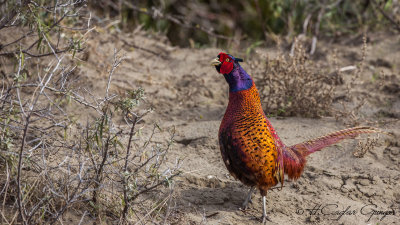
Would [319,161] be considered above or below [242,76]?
below

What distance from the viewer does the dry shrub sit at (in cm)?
496

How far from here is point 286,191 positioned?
13.2ft

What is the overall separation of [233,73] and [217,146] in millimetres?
962

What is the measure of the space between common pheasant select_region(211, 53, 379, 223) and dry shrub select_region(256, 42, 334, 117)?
1.17m

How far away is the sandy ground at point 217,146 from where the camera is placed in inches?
147

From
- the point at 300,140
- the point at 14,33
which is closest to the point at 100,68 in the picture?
the point at 14,33

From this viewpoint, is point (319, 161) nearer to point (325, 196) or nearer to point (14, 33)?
point (325, 196)

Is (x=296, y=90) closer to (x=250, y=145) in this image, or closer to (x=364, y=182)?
(x=364, y=182)

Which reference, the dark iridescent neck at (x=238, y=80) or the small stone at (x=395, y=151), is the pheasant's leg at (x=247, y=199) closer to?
the dark iridescent neck at (x=238, y=80)

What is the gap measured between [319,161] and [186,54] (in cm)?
278

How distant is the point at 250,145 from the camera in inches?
139

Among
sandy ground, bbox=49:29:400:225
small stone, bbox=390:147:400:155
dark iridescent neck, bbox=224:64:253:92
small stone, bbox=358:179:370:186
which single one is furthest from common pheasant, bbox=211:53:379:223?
small stone, bbox=390:147:400:155

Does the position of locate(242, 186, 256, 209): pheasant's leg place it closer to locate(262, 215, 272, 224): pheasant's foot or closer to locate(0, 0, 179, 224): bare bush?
locate(262, 215, 272, 224): pheasant's foot

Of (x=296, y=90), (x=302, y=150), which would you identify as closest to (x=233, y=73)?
(x=302, y=150)
